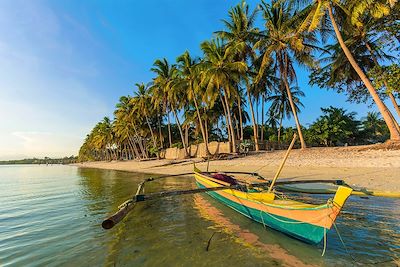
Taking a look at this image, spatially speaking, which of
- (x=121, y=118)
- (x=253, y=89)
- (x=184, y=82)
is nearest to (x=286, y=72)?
(x=253, y=89)

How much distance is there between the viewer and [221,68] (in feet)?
80.4

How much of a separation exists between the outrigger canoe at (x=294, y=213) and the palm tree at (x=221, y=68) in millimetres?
19048

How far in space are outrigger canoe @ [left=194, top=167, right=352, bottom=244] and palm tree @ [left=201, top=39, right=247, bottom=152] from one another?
19048 mm

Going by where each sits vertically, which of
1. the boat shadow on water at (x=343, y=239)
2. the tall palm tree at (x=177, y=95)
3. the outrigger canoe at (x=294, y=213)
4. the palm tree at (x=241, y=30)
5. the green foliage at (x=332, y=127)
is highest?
the palm tree at (x=241, y=30)

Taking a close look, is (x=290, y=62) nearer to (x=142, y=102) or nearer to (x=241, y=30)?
(x=241, y=30)

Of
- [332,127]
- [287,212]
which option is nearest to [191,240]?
[287,212]

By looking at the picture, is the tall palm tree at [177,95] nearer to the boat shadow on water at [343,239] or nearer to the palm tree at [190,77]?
the palm tree at [190,77]

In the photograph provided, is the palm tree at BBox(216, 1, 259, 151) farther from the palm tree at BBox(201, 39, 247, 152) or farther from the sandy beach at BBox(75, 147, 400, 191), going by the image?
the sandy beach at BBox(75, 147, 400, 191)

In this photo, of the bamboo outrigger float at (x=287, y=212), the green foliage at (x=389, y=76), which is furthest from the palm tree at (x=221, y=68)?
the bamboo outrigger float at (x=287, y=212)

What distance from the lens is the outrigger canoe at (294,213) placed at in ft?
13.3

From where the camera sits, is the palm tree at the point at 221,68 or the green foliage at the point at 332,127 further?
the green foliage at the point at 332,127

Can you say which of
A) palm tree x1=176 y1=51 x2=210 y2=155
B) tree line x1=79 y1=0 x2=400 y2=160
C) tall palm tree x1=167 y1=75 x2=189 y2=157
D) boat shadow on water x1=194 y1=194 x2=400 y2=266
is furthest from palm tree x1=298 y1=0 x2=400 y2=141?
tall palm tree x1=167 y1=75 x2=189 y2=157

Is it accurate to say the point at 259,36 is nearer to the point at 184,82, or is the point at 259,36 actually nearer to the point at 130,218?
the point at 184,82

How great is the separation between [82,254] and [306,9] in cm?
2346
